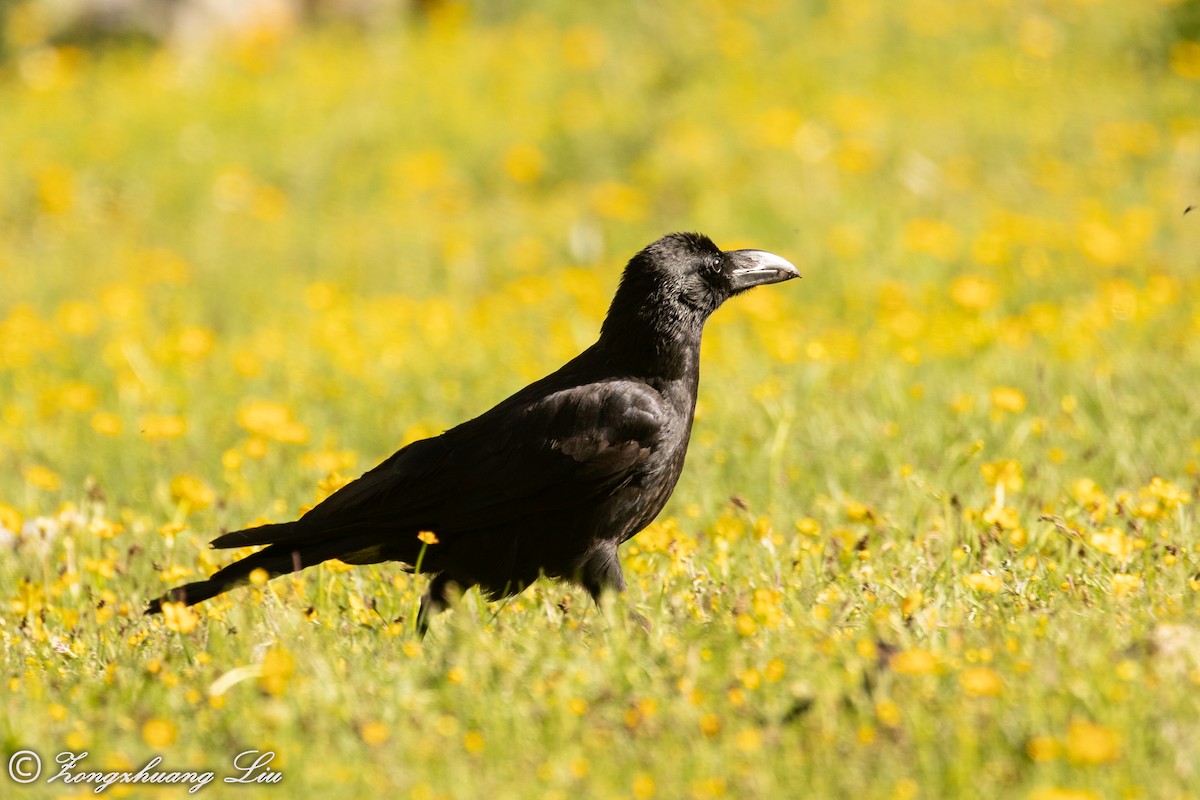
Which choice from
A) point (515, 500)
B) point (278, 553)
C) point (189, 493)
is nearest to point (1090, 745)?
point (515, 500)

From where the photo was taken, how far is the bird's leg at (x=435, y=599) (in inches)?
149

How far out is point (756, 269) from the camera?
441 centimetres

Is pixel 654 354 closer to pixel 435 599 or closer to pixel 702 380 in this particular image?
pixel 435 599

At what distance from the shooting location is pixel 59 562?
4.67 m

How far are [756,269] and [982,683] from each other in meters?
2.06

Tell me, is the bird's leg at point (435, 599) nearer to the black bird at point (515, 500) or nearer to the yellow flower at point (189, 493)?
the black bird at point (515, 500)

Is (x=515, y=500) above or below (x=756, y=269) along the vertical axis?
below

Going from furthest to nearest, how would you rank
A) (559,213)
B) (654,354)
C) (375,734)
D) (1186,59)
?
(1186,59), (559,213), (654,354), (375,734)

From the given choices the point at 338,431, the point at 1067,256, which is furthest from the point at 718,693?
the point at 1067,256

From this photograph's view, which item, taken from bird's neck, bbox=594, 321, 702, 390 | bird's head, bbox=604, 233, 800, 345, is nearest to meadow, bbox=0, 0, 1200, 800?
bird's neck, bbox=594, 321, 702, 390

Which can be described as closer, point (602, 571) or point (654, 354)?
point (602, 571)

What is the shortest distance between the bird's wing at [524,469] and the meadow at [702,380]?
0.87 ft

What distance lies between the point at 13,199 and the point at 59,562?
681cm

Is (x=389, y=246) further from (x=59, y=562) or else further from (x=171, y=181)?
(x=59, y=562)
